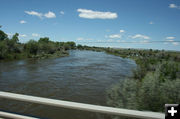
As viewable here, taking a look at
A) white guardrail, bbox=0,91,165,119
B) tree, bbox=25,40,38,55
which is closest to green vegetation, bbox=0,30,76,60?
tree, bbox=25,40,38,55

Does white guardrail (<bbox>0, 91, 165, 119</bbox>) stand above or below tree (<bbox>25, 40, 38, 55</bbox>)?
below

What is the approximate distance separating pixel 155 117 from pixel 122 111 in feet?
0.97

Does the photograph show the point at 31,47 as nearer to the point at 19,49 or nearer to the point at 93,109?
the point at 19,49

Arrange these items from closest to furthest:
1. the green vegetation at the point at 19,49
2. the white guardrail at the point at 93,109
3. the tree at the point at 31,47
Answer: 1. the white guardrail at the point at 93,109
2. the green vegetation at the point at 19,49
3. the tree at the point at 31,47

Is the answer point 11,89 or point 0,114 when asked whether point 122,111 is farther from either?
point 11,89

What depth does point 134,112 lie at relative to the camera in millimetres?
1154

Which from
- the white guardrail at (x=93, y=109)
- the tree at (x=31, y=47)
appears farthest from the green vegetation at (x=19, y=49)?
the white guardrail at (x=93, y=109)

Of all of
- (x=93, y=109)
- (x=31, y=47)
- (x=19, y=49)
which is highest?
(x=31, y=47)

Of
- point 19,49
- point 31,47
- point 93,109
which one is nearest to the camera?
point 93,109

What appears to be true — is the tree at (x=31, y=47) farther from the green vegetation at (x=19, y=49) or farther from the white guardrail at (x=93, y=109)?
the white guardrail at (x=93, y=109)

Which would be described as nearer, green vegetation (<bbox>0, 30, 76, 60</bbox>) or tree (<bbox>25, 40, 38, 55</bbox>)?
green vegetation (<bbox>0, 30, 76, 60</bbox>)

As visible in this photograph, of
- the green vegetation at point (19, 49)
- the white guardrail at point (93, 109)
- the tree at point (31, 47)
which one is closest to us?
the white guardrail at point (93, 109)

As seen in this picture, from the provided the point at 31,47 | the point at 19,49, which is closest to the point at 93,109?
the point at 19,49

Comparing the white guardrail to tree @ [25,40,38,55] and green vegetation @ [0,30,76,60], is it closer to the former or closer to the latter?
green vegetation @ [0,30,76,60]
